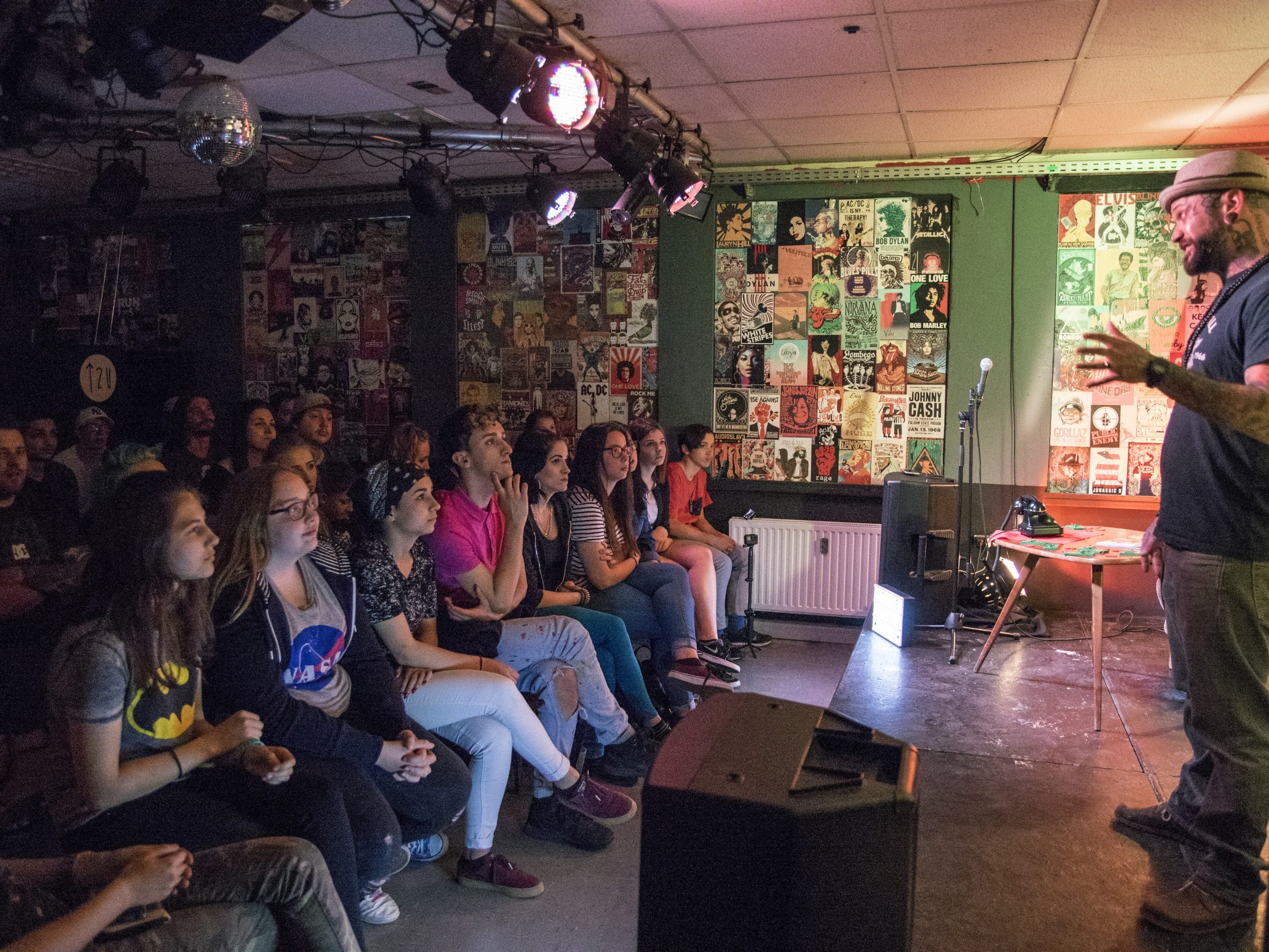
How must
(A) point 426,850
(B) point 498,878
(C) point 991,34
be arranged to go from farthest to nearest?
1. (C) point 991,34
2. (A) point 426,850
3. (B) point 498,878

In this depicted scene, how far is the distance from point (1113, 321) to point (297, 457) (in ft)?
14.8

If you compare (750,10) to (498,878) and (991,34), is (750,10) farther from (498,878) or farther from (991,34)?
(498,878)

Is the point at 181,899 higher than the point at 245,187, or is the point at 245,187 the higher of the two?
the point at 245,187

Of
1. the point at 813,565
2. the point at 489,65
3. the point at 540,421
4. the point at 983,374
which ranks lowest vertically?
the point at 813,565

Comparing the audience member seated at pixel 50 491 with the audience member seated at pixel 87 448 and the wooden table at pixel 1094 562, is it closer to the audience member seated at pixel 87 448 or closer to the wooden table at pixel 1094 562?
the audience member seated at pixel 87 448

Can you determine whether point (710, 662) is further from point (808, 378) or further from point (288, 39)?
point (288, 39)

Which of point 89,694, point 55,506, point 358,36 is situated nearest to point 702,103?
point 358,36

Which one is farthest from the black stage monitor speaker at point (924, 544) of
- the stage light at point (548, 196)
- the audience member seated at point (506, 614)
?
the stage light at point (548, 196)

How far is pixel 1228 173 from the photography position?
87.3 inches

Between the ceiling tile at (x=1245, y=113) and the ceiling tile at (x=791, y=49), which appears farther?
the ceiling tile at (x=1245, y=113)

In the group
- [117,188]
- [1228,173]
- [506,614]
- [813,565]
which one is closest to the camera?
[1228,173]

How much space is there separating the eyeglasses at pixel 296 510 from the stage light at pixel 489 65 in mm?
1638

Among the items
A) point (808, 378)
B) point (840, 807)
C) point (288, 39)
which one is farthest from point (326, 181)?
point (840, 807)

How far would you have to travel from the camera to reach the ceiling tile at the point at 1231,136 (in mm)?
4875
